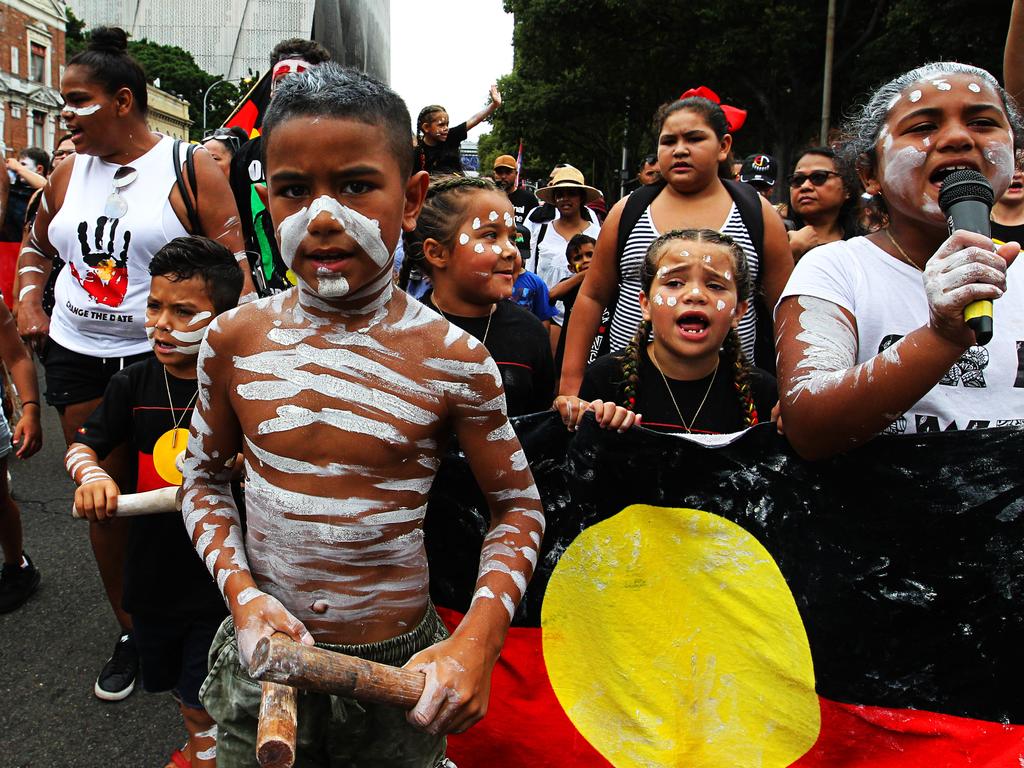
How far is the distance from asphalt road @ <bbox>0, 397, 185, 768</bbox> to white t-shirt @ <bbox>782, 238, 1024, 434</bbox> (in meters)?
2.59

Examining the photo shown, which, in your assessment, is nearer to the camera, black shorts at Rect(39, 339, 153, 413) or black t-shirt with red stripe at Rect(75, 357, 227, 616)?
black t-shirt with red stripe at Rect(75, 357, 227, 616)

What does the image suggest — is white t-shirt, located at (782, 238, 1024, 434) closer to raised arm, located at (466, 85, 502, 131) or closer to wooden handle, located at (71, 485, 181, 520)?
wooden handle, located at (71, 485, 181, 520)

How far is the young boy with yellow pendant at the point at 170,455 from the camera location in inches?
96.7

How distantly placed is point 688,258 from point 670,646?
3.94 ft

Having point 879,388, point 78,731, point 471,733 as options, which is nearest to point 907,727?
point 879,388

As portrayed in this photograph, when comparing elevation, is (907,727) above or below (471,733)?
above

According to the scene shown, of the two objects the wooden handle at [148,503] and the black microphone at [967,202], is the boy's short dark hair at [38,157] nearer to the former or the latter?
the wooden handle at [148,503]

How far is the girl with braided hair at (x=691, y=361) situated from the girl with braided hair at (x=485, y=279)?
0.34 metres

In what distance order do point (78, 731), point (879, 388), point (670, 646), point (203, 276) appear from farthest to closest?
point (78, 731), point (203, 276), point (670, 646), point (879, 388)

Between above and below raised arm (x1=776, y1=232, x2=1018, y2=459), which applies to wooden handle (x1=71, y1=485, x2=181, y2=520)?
below

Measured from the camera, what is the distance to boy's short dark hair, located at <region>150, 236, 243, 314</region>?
2570 millimetres

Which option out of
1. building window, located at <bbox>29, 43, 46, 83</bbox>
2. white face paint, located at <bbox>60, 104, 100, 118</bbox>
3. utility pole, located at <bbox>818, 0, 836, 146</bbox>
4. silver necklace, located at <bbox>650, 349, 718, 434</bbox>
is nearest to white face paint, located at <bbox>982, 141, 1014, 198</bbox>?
silver necklace, located at <bbox>650, 349, 718, 434</bbox>

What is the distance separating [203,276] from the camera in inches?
102

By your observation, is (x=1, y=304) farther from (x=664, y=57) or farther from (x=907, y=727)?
(x=664, y=57)
